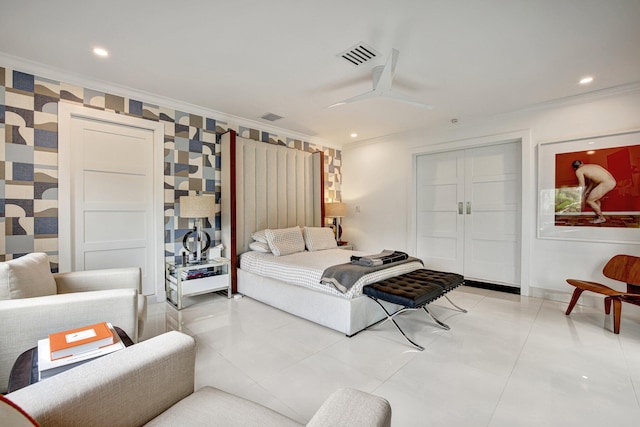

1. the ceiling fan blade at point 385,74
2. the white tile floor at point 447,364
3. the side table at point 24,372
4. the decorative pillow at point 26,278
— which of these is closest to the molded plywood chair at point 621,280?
the white tile floor at point 447,364

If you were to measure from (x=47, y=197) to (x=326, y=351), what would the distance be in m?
3.02

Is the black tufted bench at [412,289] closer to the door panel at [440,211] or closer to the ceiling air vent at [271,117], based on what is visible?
the door panel at [440,211]

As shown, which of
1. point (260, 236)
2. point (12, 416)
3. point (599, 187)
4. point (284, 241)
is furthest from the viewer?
point (260, 236)

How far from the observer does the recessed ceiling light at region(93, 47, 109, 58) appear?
7.90 ft

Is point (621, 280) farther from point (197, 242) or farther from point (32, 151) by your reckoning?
point (32, 151)

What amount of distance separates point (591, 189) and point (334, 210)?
3.43m

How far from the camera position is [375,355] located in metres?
2.21

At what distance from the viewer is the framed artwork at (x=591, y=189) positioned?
307 cm

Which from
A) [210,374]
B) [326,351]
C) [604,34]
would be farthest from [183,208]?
[604,34]

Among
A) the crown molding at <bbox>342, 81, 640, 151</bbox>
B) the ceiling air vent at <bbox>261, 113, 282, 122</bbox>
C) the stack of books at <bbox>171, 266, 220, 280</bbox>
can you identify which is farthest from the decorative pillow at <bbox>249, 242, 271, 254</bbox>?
the crown molding at <bbox>342, 81, 640, 151</bbox>

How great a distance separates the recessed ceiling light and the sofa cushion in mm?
2832

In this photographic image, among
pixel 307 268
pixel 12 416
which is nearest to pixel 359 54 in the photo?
pixel 307 268

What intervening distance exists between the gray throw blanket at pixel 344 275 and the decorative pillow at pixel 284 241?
3.52 ft

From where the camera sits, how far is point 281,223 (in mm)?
4586
